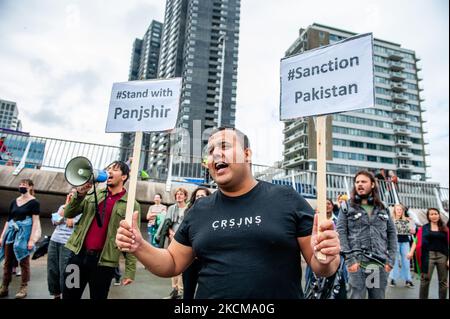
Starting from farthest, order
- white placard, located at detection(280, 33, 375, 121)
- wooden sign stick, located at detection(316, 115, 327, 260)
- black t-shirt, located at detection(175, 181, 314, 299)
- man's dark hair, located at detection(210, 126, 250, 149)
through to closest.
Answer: white placard, located at detection(280, 33, 375, 121) < man's dark hair, located at detection(210, 126, 250, 149) < black t-shirt, located at detection(175, 181, 314, 299) < wooden sign stick, located at detection(316, 115, 327, 260)

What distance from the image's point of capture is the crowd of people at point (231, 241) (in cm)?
148

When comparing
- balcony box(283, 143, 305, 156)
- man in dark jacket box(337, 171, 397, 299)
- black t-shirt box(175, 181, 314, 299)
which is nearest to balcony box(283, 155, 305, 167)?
balcony box(283, 143, 305, 156)

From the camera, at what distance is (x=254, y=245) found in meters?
1.49

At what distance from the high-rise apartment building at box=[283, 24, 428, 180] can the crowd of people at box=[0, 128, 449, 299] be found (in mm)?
65304

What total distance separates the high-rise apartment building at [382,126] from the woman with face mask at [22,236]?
216 ft

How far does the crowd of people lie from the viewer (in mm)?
1482

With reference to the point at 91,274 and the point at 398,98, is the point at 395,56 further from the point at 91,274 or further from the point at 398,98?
the point at 91,274

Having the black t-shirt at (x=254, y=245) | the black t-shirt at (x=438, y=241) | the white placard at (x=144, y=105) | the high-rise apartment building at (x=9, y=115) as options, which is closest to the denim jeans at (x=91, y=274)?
the white placard at (x=144, y=105)

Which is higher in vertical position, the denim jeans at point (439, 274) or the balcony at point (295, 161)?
the balcony at point (295, 161)

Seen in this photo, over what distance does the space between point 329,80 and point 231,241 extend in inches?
53.7

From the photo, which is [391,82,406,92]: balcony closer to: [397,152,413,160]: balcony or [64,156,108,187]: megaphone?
[397,152,413,160]: balcony

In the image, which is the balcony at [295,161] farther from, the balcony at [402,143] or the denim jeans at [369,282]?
the denim jeans at [369,282]

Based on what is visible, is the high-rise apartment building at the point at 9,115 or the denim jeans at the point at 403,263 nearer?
the denim jeans at the point at 403,263

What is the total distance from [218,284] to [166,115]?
72.7 inches
